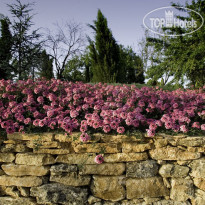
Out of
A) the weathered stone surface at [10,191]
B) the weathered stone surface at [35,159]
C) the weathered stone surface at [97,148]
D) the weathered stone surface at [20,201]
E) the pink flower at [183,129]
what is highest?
the pink flower at [183,129]

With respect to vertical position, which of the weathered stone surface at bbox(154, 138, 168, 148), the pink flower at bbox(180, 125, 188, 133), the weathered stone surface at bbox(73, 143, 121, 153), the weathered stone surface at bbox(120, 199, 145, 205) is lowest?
the weathered stone surface at bbox(120, 199, 145, 205)

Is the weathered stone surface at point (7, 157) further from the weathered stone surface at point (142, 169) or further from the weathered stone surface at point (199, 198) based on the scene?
the weathered stone surface at point (199, 198)

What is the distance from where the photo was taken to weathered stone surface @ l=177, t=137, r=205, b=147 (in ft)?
7.64

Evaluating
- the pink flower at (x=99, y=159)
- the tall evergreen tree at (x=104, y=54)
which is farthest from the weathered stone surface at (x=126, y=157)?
the tall evergreen tree at (x=104, y=54)

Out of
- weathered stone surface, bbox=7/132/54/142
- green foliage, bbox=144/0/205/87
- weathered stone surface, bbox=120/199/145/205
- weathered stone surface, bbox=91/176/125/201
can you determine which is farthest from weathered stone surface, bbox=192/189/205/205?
green foliage, bbox=144/0/205/87

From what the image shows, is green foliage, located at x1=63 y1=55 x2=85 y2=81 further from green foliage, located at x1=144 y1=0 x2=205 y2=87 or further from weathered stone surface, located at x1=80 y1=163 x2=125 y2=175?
weathered stone surface, located at x1=80 y1=163 x2=125 y2=175

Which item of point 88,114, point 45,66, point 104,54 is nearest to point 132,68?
point 45,66

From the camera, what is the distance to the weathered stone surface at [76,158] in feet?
7.83

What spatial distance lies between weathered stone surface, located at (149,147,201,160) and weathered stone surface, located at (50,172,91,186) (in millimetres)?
906

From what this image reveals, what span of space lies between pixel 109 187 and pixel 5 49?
15.8 meters

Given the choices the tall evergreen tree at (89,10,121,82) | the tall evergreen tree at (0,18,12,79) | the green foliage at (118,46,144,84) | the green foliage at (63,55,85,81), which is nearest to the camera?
the tall evergreen tree at (89,10,121,82)

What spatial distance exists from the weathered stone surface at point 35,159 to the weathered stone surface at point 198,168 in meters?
1.73

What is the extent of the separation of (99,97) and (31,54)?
1391cm

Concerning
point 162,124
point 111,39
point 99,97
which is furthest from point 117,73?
point 162,124
